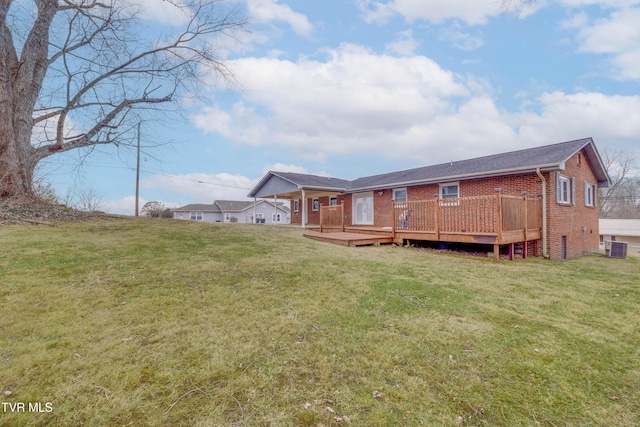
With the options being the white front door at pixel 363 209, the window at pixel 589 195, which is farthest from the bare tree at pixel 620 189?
the white front door at pixel 363 209

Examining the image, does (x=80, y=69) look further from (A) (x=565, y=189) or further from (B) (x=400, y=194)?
(A) (x=565, y=189)

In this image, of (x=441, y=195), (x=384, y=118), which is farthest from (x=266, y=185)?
(x=441, y=195)

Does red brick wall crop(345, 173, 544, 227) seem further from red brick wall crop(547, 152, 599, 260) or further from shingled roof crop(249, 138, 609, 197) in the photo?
red brick wall crop(547, 152, 599, 260)

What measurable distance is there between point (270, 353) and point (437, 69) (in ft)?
44.9

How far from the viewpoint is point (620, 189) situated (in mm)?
30625

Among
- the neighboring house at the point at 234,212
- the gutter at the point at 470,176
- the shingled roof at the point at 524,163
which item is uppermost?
the shingled roof at the point at 524,163

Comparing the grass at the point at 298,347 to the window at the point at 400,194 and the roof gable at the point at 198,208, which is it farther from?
the roof gable at the point at 198,208

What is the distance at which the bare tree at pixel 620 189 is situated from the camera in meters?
29.3

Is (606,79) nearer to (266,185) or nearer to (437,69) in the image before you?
(437,69)

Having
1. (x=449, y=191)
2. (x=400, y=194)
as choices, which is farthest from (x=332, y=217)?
(x=449, y=191)

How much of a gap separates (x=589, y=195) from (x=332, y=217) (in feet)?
39.2

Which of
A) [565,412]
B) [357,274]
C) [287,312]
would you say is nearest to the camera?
[565,412]

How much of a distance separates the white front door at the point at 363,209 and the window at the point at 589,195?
9.60 m

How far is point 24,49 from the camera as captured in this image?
9484mm
